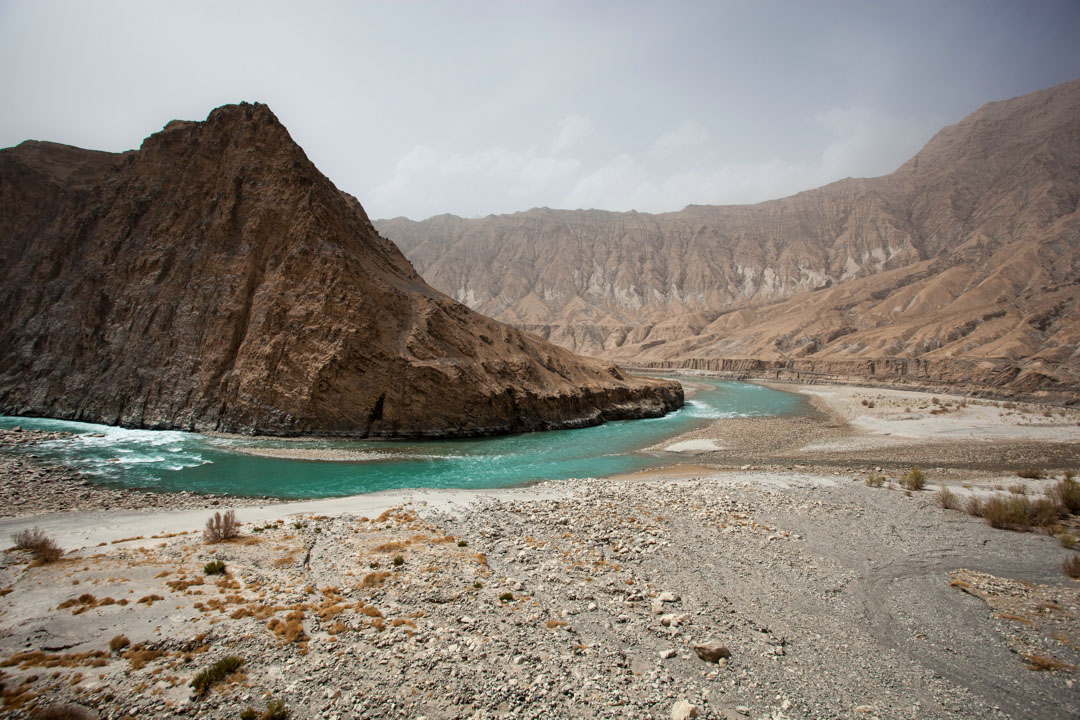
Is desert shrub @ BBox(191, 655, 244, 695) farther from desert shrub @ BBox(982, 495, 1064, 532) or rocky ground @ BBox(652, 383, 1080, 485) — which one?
rocky ground @ BBox(652, 383, 1080, 485)

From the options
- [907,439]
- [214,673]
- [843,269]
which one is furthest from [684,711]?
[843,269]

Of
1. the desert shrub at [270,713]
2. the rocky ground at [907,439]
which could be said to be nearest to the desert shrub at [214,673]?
the desert shrub at [270,713]

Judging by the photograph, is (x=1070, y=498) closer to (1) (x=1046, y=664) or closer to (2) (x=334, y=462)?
(1) (x=1046, y=664)

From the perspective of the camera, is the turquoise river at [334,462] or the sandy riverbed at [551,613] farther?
the turquoise river at [334,462]

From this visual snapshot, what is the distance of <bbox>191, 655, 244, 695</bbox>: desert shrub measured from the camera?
571 centimetres

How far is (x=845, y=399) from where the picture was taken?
1953 inches

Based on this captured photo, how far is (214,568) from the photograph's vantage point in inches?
358

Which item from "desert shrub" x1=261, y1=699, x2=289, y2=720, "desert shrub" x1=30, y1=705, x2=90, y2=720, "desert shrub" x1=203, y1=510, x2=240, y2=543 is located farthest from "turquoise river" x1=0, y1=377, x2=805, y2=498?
"desert shrub" x1=261, y1=699, x2=289, y2=720

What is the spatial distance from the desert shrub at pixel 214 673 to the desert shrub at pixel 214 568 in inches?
138

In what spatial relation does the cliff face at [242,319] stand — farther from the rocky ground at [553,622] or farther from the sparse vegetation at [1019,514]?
the sparse vegetation at [1019,514]

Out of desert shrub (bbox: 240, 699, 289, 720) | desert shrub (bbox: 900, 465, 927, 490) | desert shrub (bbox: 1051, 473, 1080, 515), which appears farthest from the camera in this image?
desert shrub (bbox: 900, 465, 927, 490)

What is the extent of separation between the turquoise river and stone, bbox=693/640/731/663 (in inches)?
541

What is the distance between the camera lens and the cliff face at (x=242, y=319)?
30344 millimetres

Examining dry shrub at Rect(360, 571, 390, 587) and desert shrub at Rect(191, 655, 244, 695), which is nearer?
desert shrub at Rect(191, 655, 244, 695)
